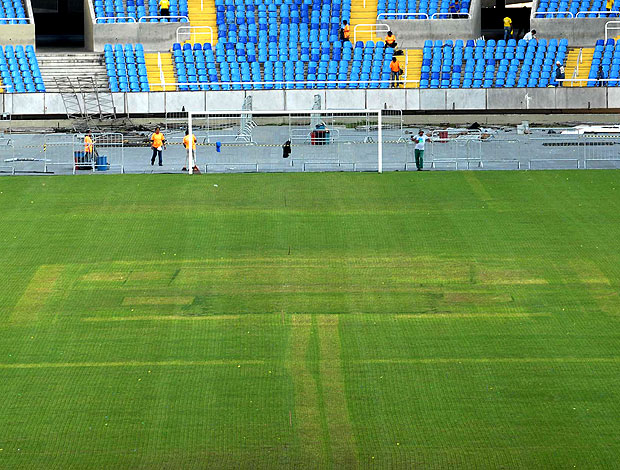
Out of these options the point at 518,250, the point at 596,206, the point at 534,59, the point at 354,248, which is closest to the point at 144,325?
the point at 354,248

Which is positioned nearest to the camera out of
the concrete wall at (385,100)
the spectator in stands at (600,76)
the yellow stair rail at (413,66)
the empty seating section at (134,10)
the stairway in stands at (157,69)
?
the concrete wall at (385,100)

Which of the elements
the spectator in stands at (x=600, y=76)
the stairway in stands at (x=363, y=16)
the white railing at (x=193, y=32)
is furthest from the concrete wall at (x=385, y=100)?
the stairway in stands at (x=363, y=16)

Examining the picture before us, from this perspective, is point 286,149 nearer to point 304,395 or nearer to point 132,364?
point 132,364

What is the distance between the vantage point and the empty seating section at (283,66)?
52.6 m

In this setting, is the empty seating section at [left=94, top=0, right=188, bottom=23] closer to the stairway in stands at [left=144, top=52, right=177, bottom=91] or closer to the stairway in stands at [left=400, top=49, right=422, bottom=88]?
the stairway in stands at [left=144, top=52, right=177, bottom=91]

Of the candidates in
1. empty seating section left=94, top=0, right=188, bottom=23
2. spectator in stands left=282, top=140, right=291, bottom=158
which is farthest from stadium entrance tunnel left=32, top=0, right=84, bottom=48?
spectator in stands left=282, top=140, right=291, bottom=158

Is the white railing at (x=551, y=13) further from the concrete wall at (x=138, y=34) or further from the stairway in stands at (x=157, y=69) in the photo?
the stairway in stands at (x=157, y=69)

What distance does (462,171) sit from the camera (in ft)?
120

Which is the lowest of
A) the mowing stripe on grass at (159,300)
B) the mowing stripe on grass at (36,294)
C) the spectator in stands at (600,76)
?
the mowing stripe on grass at (159,300)

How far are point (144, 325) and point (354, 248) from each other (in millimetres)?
7028

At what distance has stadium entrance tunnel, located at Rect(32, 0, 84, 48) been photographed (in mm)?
65125

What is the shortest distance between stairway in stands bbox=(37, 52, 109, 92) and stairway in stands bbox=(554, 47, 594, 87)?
22.5 m

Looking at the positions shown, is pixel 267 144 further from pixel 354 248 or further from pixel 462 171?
pixel 354 248

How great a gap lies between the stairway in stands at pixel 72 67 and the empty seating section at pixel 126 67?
0.54 metres
